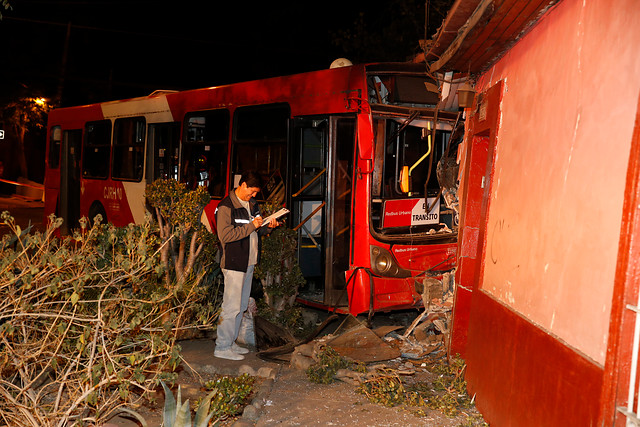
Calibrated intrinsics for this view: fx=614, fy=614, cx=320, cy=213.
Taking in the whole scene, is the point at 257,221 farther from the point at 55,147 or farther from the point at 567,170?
the point at 55,147

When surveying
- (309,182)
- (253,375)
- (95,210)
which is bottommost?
(253,375)

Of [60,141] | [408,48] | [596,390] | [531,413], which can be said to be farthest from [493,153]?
[408,48]

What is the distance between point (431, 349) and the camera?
6.75m

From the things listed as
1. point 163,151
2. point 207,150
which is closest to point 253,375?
point 207,150

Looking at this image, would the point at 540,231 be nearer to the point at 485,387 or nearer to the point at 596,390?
the point at 596,390

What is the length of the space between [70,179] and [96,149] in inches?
67.7

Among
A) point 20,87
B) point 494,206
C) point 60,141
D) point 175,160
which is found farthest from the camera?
point 20,87

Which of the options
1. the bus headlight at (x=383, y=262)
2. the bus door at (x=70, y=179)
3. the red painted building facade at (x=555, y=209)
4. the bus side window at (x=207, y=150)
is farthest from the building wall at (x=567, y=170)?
the bus door at (x=70, y=179)

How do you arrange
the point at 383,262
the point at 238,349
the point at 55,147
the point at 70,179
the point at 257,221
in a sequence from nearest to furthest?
the point at 257,221, the point at 238,349, the point at 383,262, the point at 70,179, the point at 55,147

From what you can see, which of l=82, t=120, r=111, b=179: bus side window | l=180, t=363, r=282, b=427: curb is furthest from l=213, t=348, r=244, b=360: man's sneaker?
l=82, t=120, r=111, b=179: bus side window

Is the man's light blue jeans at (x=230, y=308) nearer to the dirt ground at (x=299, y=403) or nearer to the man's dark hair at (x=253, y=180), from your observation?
the dirt ground at (x=299, y=403)

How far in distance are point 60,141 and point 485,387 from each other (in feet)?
47.4

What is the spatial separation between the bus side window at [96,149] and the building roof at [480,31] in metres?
9.61

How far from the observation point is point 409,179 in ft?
27.3
